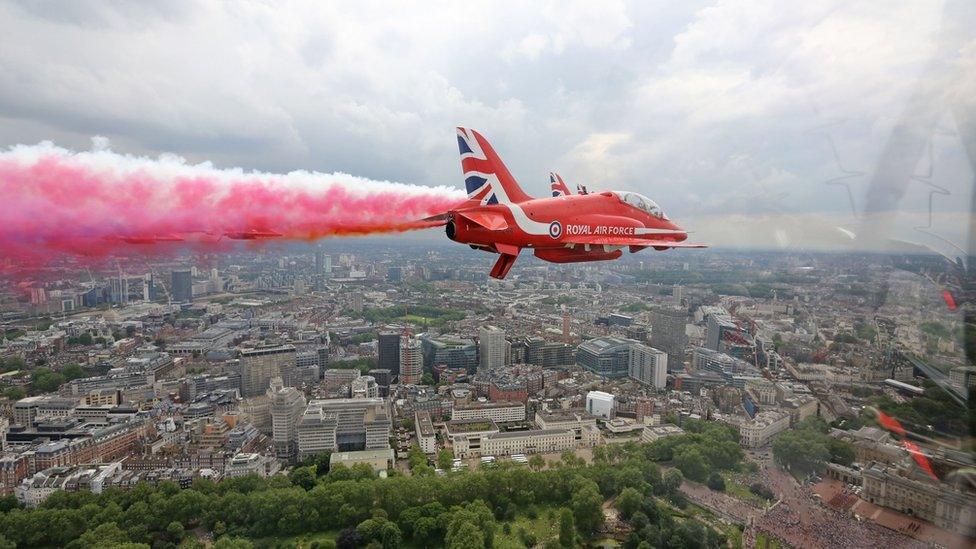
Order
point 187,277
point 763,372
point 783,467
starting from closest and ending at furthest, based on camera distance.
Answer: point 783,467 → point 763,372 → point 187,277

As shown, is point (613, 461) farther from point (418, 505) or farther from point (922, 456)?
point (922, 456)

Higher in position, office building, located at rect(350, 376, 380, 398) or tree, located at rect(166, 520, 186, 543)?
office building, located at rect(350, 376, 380, 398)

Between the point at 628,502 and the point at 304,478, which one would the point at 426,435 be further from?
the point at 628,502

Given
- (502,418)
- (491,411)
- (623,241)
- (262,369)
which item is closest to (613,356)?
(502,418)

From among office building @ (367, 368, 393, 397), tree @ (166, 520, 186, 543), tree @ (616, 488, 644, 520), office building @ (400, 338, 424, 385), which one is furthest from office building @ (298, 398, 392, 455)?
tree @ (616, 488, 644, 520)

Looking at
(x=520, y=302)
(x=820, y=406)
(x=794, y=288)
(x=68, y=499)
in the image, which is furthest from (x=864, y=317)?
(x=520, y=302)

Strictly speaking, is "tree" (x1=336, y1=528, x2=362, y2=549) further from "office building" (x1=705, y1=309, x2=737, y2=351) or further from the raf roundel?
"office building" (x1=705, y1=309, x2=737, y2=351)
